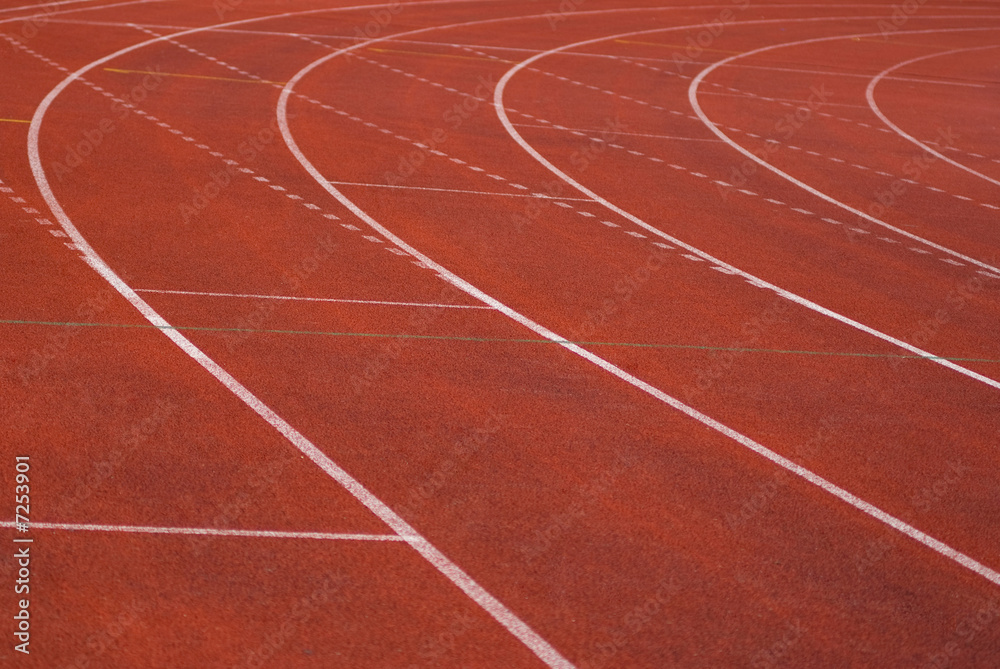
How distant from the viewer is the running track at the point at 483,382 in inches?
223

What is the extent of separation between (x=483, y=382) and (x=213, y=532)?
8.56ft

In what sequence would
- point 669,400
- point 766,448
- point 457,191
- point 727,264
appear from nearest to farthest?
point 766,448 → point 669,400 → point 727,264 → point 457,191

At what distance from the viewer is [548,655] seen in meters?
5.34

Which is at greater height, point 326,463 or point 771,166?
point 326,463

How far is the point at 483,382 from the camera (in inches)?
322

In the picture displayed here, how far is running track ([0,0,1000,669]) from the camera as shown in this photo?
5652 mm

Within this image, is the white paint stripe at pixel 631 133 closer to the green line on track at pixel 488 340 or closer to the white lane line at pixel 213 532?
the green line on track at pixel 488 340

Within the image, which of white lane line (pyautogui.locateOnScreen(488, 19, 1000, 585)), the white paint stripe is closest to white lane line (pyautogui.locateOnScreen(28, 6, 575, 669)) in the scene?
white lane line (pyautogui.locateOnScreen(488, 19, 1000, 585))

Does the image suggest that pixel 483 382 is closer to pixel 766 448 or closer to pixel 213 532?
pixel 766 448

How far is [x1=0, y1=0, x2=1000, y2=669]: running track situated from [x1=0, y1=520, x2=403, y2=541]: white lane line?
0.8 inches

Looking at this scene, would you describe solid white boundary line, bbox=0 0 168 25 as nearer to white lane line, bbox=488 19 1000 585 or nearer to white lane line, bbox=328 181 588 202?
white lane line, bbox=328 181 588 202

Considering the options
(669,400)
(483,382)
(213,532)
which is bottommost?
(669,400)

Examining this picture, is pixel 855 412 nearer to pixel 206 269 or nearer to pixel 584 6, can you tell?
pixel 206 269

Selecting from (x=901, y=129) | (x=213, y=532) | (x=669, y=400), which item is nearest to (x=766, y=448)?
(x=669, y=400)
